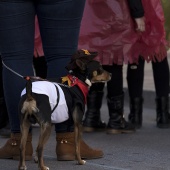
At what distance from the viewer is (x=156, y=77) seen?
6.38m

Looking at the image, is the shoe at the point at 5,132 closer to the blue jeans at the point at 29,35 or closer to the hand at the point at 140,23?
the blue jeans at the point at 29,35

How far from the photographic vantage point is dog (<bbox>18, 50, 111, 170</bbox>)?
4.24 metres

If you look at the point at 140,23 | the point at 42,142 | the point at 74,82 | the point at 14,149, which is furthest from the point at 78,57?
the point at 140,23

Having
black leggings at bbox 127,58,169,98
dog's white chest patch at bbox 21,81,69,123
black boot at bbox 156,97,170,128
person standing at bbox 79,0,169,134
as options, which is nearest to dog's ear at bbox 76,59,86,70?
dog's white chest patch at bbox 21,81,69,123

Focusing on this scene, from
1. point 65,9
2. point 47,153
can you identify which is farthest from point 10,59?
point 47,153

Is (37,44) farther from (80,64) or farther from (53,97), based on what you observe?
(53,97)

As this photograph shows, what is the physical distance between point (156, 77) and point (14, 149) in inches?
80.9

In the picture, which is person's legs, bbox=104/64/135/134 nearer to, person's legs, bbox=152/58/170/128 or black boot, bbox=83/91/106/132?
black boot, bbox=83/91/106/132

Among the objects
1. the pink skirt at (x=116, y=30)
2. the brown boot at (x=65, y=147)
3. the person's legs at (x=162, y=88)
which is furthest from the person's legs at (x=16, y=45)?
the person's legs at (x=162, y=88)

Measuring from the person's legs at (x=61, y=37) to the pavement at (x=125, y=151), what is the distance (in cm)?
15

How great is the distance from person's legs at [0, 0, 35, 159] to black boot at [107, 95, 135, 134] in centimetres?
154

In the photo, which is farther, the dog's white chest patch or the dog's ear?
the dog's ear

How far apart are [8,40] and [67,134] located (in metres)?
0.73

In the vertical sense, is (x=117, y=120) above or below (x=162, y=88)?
below
